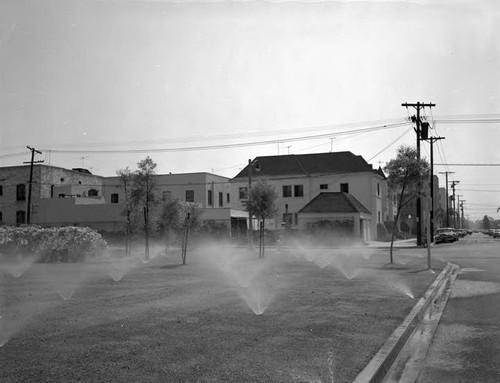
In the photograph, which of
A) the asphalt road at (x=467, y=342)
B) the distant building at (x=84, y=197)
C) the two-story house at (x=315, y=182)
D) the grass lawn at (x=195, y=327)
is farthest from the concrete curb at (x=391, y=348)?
the two-story house at (x=315, y=182)

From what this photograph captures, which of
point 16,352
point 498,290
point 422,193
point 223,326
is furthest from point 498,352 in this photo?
point 422,193

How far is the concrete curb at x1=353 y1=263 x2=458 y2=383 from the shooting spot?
627 centimetres

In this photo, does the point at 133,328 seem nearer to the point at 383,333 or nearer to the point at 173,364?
the point at 173,364

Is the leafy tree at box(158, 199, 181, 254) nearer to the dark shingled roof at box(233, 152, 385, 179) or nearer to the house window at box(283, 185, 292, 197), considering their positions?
the dark shingled roof at box(233, 152, 385, 179)

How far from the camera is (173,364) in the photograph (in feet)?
20.9

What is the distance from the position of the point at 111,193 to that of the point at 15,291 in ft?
203

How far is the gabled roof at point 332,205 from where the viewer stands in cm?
5638

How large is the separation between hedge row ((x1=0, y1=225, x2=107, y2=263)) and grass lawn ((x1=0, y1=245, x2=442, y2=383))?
8.55m

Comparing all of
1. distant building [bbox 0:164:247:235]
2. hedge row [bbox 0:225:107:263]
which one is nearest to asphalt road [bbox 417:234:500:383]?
hedge row [bbox 0:225:107:263]

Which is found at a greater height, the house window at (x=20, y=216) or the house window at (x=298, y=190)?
the house window at (x=298, y=190)

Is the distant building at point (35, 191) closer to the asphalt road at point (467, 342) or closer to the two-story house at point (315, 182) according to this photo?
the two-story house at point (315, 182)

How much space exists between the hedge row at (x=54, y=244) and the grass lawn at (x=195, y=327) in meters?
8.55

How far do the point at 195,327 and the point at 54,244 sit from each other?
18343mm

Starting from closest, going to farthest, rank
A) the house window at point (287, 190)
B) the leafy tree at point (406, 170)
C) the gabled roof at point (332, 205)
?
the leafy tree at point (406, 170), the gabled roof at point (332, 205), the house window at point (287, 190)
